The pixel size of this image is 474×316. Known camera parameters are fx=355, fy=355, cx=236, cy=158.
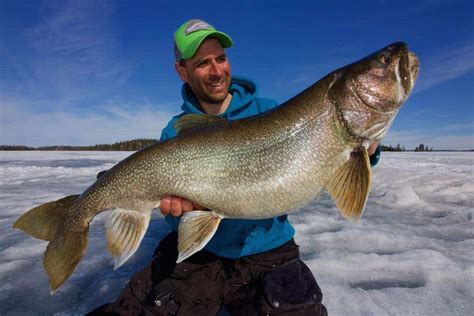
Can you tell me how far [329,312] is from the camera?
263 cm

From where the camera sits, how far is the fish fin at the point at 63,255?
8.50 feet

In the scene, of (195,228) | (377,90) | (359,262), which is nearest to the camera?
(377,90)

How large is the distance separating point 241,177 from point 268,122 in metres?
0.43

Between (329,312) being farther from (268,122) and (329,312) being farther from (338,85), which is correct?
(338,85)

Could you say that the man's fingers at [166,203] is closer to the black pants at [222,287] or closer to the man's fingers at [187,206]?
the man's fingers at [187,206]

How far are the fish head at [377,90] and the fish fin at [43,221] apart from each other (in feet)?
7.38

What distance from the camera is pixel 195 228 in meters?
2.63

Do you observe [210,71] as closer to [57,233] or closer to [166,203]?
[166,203]

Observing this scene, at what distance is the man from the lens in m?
2.72

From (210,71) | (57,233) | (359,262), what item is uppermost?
(210,71)

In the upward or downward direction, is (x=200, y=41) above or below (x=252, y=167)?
above

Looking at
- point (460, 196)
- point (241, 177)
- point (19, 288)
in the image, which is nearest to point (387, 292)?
point (241, 177)

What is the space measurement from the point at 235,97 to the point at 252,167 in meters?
1.42

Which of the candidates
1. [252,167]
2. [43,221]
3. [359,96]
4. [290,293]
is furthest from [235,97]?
Result: [43,221]
